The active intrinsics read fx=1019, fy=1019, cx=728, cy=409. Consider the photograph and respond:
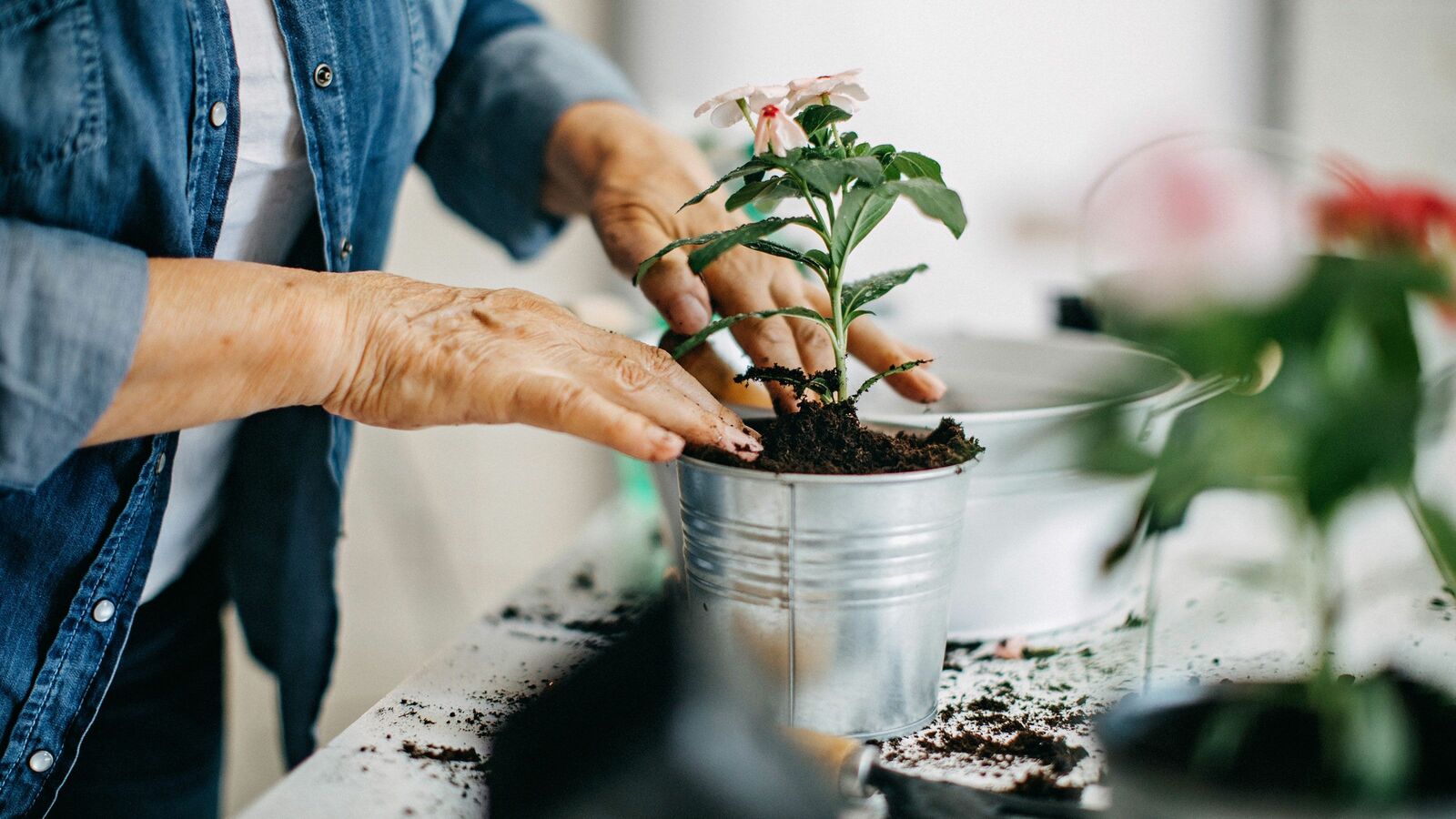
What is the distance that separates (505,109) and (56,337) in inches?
25.7

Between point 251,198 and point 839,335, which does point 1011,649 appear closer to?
point 839,335

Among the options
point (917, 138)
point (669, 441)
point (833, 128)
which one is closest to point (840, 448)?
point (669, 441)

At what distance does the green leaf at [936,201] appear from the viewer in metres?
0.60

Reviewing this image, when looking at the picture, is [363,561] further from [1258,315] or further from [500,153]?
[1258,315]

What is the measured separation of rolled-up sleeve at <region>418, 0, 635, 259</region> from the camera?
1.13m

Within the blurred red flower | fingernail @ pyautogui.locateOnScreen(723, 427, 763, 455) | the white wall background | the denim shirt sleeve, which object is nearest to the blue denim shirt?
the denim shirt sleeve

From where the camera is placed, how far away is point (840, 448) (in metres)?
0.64

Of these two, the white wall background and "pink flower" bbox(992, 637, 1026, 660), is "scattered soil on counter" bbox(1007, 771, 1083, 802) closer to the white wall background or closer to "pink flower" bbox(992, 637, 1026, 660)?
"pink flower" bbox(992, 637, 1026, 660)

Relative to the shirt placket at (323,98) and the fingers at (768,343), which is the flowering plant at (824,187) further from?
the shirt placket at (323,98)

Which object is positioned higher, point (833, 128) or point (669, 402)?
point (833, 128)

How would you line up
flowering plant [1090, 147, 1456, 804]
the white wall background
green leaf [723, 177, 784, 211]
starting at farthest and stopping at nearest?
the white wall background
green leaf [723, 177, 784, 211]
flowering plant [1090, 147, 1456, 804]

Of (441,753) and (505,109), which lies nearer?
(441,753)

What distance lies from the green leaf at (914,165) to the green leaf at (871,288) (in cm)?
6

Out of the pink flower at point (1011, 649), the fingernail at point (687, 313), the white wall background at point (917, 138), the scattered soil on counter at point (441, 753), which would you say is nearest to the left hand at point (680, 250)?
the fingernail at point (687, 313)
